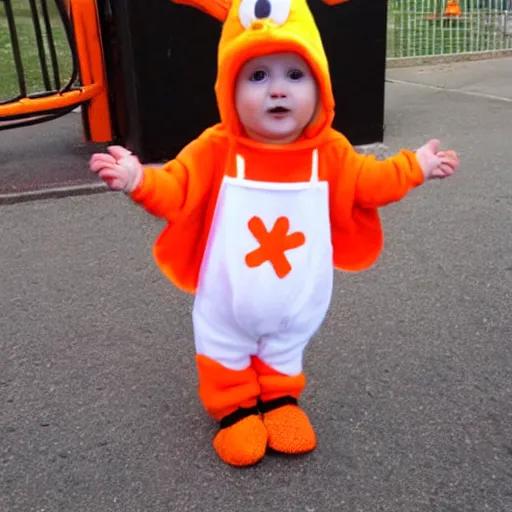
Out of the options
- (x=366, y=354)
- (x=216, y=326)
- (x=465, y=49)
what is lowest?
(x=465, y=49)

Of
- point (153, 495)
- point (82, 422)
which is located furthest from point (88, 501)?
point (82, 422)

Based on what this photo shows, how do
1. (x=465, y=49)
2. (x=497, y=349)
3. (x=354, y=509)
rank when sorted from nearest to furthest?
(x=354, y=509), (x=497, y=349), (x=465, y=49)

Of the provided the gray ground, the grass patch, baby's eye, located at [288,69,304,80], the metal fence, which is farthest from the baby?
the metal fence

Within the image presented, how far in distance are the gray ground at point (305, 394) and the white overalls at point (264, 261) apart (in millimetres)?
425

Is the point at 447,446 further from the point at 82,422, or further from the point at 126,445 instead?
the point at 82,422

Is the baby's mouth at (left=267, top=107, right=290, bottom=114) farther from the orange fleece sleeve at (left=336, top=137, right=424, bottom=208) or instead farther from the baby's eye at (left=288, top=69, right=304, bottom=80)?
the orange fleece sleeve at (left=336, top=137, right=424, bottom=208)

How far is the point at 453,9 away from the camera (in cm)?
1064

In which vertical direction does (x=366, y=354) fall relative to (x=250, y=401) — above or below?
below

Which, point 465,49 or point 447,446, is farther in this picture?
point 465,49

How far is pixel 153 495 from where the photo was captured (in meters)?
2.08

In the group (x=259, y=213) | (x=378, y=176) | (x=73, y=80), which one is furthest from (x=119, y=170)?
(x=73, y=80)

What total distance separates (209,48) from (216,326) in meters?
2.99

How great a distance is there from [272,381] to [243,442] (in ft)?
0.63

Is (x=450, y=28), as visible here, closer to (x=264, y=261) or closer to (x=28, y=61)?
(x=28, y=61)
